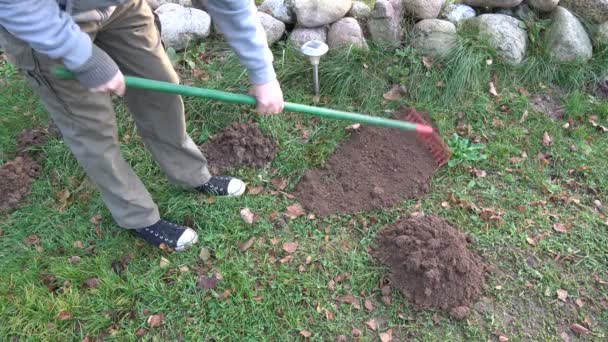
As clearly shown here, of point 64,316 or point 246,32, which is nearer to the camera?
point 246,32

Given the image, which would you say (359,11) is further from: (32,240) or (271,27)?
(32,240)

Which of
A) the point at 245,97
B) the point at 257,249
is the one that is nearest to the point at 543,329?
the point at 257,249

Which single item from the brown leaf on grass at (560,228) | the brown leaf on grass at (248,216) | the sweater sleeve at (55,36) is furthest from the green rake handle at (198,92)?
the brown leaf on grass at (560,228)

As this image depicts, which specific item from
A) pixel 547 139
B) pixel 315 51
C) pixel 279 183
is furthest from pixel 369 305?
pixel 547 139

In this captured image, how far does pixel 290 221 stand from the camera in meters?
2.99

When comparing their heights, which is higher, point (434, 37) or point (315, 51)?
point (315, 51)

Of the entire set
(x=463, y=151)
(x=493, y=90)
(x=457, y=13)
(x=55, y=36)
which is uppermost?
(x=55, y=36)

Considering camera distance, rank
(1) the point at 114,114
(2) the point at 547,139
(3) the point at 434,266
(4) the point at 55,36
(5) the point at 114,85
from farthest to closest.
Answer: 1. (2) the point at 547,139
2. (3) the point at 434,266
3. (1) the point at 114,114
4. (5) the point at 114,85
5. (4) the point at 55,36

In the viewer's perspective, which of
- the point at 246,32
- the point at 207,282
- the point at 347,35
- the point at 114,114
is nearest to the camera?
the point at 246,32

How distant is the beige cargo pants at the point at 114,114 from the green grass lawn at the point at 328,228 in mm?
369

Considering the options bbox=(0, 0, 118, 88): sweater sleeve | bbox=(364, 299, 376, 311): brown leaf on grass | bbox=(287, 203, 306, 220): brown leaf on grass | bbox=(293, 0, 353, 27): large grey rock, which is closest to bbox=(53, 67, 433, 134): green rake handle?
bbox=(0, 0, 118, 88): sweater sleeve

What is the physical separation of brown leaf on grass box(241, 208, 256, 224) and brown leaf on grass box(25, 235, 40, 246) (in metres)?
1.32

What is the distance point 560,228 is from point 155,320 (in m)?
2.46

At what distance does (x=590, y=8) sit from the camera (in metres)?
3.83
